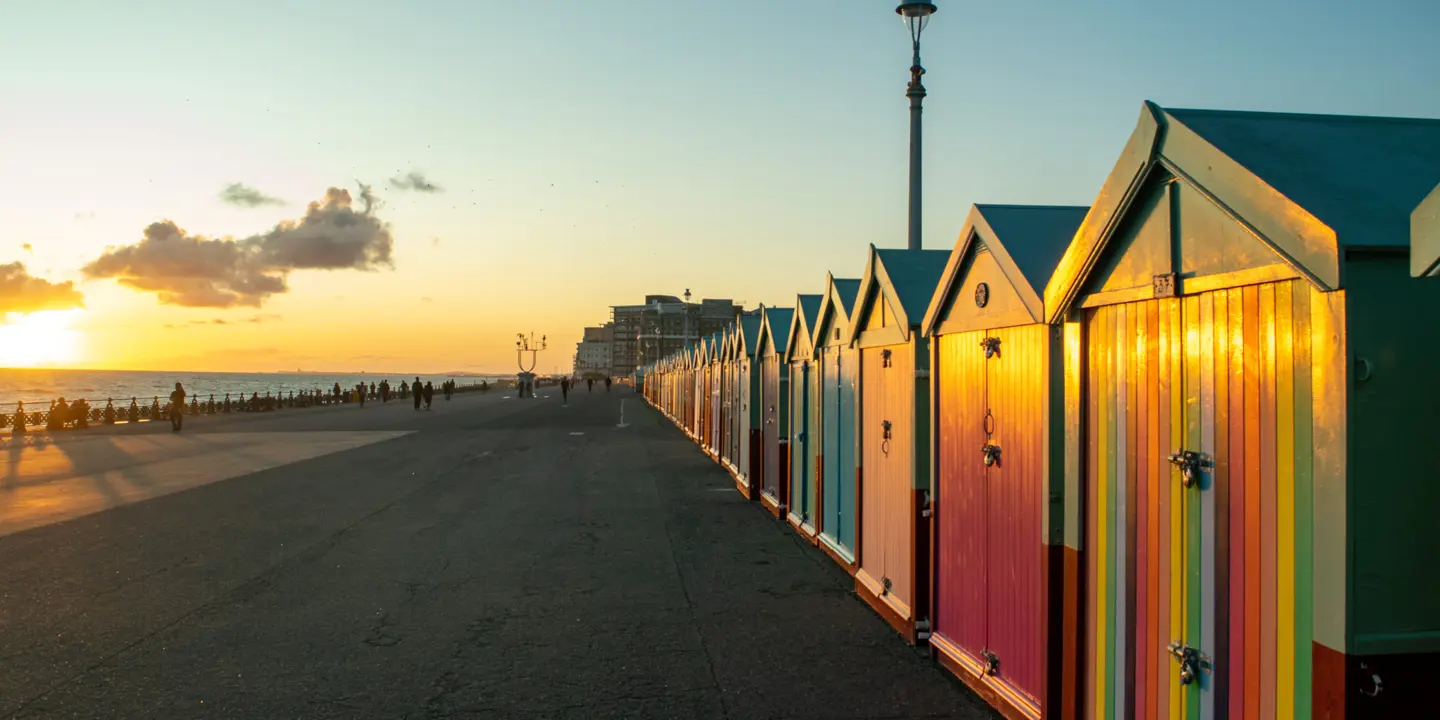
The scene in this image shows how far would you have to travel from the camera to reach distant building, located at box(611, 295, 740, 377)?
128875 mm

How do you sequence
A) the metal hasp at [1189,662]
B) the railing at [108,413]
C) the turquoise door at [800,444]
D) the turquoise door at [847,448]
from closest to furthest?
the metal hasp at [1189,662] < the turquoise door at [847,448] < the turquoise door at [800,444] < the railing at [108,413]

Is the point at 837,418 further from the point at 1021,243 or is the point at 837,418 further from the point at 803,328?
the point at 1021,243

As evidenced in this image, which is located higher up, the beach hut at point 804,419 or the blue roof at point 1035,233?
the blue roof at point 1035,233

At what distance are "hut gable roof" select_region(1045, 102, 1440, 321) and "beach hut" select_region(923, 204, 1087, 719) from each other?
774mm

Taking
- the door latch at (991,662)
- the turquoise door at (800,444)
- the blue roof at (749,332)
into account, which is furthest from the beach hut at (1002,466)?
the blue roof at (749,332)

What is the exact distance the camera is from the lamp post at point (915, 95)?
36.6 feet

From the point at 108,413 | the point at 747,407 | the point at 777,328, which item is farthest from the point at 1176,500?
the point at 108,413

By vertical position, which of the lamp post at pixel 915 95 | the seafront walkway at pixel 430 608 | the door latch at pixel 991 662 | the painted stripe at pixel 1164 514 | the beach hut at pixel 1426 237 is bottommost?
the seafront walkway at pixel 430 608

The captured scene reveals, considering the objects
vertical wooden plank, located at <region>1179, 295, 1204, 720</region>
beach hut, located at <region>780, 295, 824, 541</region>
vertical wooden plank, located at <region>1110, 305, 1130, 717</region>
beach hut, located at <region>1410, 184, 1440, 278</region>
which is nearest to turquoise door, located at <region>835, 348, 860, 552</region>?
beach hut, located at <region>780, 295, 824, 541</region>

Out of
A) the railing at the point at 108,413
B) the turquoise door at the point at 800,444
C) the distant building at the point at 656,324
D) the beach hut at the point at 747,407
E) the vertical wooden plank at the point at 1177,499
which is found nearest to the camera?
the vertical wooden plank at the point at 1177,499

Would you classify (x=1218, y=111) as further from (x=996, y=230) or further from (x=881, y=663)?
(x=881, y=663)

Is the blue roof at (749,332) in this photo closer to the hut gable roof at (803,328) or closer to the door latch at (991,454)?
the hut gable roof at (803,328)

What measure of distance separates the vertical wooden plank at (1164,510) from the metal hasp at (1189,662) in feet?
0.36

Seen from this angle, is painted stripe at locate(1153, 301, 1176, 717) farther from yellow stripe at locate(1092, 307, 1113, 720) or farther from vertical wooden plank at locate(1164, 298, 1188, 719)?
yellow stripe at locate(1092, 307, 1113, 720)
